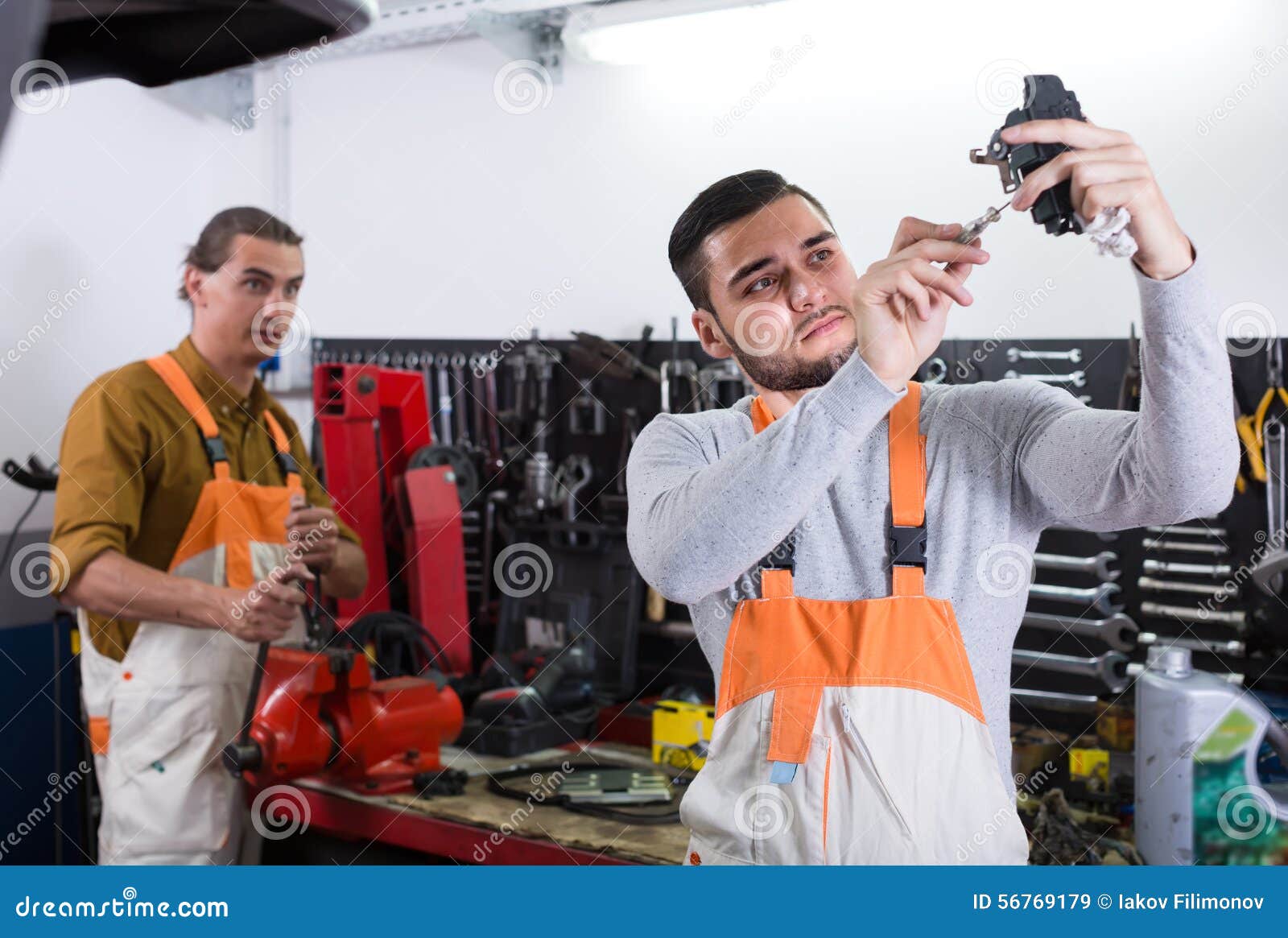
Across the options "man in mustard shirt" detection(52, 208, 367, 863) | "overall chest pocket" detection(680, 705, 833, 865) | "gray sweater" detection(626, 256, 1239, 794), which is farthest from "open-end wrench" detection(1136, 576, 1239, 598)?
"man in mustard shirt" detection(52, 208, 367, 863)

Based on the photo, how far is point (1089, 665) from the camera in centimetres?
219

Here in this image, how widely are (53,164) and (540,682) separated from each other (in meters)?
2.34

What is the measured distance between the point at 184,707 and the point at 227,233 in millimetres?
1026

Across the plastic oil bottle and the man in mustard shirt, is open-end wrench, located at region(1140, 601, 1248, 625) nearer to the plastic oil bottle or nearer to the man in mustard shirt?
the plastic oil bottle

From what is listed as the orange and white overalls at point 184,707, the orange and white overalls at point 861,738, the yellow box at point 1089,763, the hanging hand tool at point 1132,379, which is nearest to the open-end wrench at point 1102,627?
the yellow box at point 1089,763

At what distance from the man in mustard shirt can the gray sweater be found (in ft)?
4.24

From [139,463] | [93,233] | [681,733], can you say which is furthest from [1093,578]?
[93,233]

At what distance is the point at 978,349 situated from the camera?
242 cm

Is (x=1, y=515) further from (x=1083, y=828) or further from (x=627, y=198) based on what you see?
(x=1083, y=828)

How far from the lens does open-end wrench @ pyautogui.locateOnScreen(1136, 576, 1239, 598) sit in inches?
85.4

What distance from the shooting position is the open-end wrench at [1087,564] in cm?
226

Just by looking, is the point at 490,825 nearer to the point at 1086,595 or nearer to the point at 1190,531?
the point at 1086,595

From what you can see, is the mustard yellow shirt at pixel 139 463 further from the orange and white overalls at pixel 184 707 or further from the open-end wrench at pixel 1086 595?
the open-end wrench at pixel 1086 595
